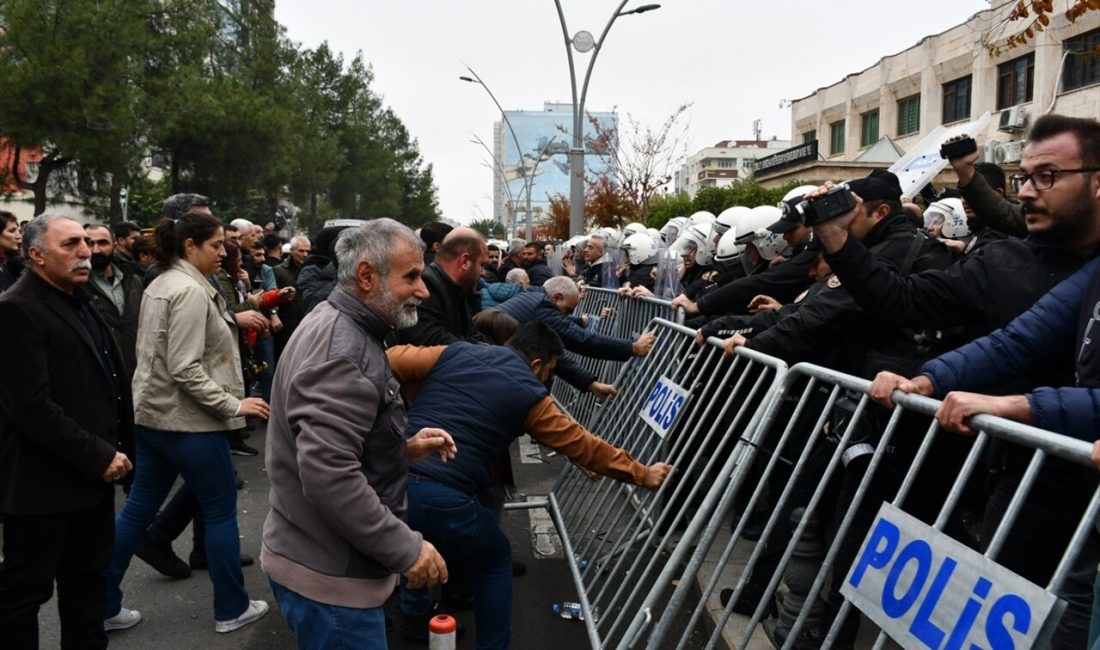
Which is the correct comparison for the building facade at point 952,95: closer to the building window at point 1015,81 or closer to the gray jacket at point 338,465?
the building window at point 1015,81

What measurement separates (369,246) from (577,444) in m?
1.31

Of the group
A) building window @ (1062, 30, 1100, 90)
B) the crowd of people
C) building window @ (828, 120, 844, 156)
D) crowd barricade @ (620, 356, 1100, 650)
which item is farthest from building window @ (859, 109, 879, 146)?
crowd barricade @ (620, 356, 1100, 650)

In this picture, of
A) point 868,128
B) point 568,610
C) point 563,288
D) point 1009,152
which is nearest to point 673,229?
point 563,288

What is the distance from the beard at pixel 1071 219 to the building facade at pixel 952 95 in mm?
20090

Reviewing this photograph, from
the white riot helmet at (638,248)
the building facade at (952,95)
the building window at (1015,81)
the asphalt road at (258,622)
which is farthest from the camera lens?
the building window at (1015,81)

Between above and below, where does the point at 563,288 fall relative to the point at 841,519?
above

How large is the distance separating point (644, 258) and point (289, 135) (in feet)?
84.9

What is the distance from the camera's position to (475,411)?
3.45 meters

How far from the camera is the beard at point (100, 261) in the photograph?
6157 millimetres

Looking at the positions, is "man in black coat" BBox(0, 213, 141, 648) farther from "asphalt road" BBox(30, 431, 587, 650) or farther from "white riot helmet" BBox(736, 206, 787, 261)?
"white riot helmet" BBox(736, 206, 787, 261)

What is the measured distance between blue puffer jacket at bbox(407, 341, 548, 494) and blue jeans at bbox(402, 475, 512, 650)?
7 cm

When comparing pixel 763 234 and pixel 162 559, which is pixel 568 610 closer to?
pixel 162 559

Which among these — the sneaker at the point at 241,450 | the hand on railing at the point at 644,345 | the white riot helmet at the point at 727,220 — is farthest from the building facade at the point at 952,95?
the hand on railing at the point at 644,345

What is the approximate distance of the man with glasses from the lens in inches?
89.5
